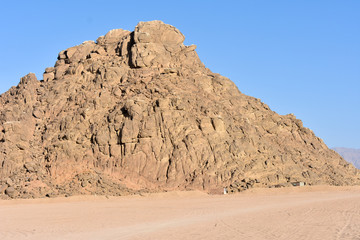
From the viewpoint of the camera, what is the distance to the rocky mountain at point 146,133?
102ft

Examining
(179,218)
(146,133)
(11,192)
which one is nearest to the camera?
(179,218)

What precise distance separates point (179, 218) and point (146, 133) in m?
14.5

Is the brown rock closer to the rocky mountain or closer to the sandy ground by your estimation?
the rocky mountain

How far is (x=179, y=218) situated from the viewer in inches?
724

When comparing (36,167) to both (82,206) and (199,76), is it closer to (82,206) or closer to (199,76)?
A: (82,206)

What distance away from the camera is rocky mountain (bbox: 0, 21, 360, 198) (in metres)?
31.2

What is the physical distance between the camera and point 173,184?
30797 millimetres

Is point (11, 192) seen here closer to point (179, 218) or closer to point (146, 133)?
point (146, 133)

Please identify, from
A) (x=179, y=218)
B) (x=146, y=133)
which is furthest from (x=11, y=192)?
(x=179, y=218)

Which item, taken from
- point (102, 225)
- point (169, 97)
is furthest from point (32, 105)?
point (102, 225)

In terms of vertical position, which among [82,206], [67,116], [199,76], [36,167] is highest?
[199,76]

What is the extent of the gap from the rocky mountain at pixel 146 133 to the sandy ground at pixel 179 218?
311 cm

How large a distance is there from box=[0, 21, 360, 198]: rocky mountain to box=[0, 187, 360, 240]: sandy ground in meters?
3.11

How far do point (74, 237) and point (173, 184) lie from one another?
57.8 feet
